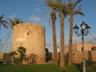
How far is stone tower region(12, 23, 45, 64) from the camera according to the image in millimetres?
40844

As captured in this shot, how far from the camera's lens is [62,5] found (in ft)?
100

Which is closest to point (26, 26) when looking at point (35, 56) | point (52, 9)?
point (35, 56)

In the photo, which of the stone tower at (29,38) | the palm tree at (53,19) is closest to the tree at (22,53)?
the stone tower at (29,38)

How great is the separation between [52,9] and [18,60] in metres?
8.91

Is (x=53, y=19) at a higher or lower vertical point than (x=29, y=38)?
higher

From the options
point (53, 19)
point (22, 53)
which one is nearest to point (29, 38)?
point (22, 53)

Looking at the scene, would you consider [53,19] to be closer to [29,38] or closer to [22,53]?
[22,53]

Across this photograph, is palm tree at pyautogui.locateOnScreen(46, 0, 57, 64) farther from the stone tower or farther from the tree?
the stone tower

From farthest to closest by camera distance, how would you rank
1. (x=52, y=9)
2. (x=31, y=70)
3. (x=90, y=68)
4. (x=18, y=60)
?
(x=18, y=60) < (x=52, y=9) < (x=90, y=68) < (x=31, y=70)

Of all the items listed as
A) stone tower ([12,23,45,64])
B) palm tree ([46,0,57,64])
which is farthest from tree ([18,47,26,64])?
palm tree ([46,0,57,64])

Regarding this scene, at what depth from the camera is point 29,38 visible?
41.0 meters

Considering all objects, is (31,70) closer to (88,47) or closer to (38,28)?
(38,28)

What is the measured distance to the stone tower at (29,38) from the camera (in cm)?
4084

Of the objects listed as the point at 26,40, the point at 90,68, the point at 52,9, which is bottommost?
the point at 90,68
